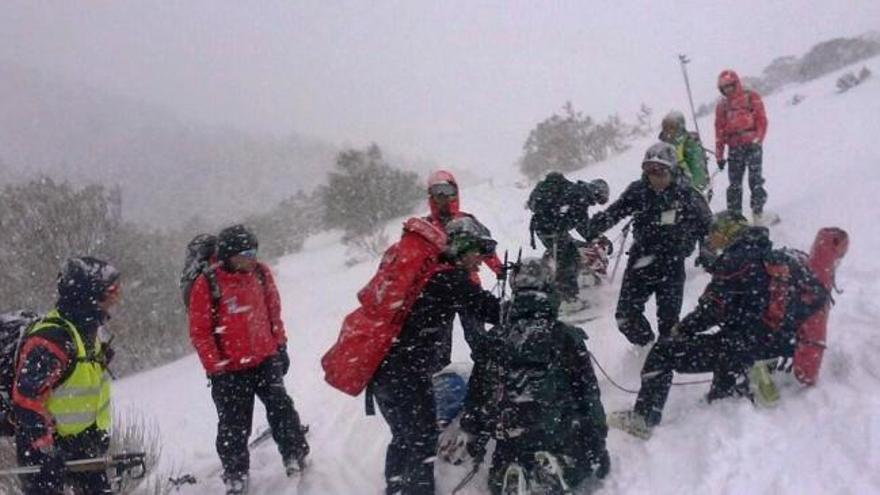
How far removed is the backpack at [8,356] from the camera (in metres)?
4.19

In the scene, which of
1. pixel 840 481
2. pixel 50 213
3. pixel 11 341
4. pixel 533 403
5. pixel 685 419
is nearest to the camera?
pixel 840 481

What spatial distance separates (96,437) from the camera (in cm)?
440

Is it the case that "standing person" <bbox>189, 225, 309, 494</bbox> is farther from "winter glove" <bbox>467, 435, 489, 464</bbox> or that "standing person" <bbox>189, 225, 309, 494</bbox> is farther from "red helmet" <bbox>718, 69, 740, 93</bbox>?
"red helmet" <bbox>718, 69, 740, 93</bbox>

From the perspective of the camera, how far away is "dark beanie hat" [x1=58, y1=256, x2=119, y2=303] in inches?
162

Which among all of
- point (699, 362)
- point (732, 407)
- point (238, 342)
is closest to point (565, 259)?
point (699, 362)

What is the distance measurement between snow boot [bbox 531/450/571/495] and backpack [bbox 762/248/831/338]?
1.86m

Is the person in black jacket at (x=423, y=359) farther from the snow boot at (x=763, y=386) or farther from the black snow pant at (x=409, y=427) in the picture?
the snow boot at (x=763, y=386)

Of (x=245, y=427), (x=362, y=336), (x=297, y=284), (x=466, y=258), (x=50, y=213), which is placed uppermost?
(x=50, y=213)

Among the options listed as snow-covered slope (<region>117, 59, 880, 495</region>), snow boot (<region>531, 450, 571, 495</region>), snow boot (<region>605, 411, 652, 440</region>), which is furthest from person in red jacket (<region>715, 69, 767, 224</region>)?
snow boot (<region>531, 450, 571, 495</region>)

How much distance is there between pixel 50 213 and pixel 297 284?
600 centimetres

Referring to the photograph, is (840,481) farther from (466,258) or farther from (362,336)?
(362,336)

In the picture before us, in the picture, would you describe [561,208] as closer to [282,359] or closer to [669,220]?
[669,220]

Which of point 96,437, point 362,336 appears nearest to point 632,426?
point 362,336

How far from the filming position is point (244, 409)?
500cm
